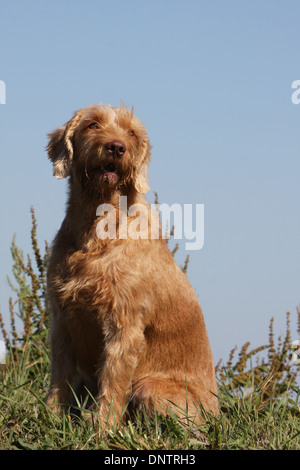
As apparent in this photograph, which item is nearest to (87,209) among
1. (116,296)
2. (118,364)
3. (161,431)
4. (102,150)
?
(102,150)

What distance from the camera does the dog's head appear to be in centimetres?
500

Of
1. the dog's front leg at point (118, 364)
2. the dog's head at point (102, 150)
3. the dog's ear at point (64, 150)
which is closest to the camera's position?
the dog's front leg at point (118, 364)

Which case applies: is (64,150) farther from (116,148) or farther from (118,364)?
(118,364)

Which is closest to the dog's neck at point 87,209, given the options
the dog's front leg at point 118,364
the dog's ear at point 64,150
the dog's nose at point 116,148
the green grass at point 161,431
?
the dog's ear at point 64,150

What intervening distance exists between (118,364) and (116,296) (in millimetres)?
551

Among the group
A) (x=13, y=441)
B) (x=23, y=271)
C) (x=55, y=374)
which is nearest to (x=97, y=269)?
(x=55, y=374)

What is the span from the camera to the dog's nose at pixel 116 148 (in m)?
4.94

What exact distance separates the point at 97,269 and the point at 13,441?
1445 millimetres

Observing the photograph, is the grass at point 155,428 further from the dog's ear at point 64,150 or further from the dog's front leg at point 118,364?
the dog's ear at point 64,150

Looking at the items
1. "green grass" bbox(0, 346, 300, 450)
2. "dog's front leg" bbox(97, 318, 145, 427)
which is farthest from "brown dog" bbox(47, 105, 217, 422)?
"green grass" bbox(0, 346, 300, 450)

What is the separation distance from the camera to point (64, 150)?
526 cm

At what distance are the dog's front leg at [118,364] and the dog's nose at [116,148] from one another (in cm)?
137

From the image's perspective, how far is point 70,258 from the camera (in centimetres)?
513
